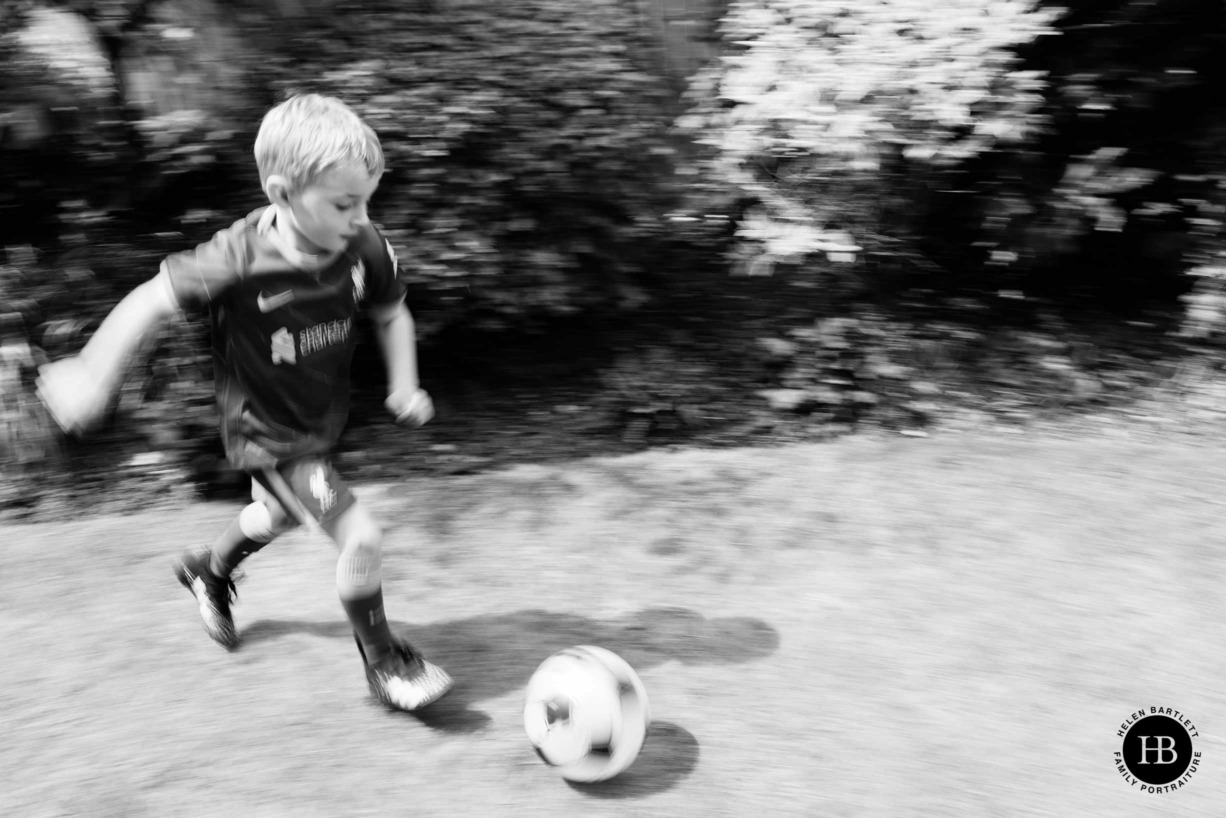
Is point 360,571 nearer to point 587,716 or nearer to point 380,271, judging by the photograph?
point 587,716

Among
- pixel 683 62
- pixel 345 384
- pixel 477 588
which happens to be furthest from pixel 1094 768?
pixel 683 62

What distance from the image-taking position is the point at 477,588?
4074 millimetres

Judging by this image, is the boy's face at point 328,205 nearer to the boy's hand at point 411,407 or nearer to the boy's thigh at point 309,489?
the boy's hand at point 411,407

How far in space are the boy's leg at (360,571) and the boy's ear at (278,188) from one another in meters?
0.75

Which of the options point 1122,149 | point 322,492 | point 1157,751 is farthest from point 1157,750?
point 1122,149

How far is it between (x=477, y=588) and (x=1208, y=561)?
283cm

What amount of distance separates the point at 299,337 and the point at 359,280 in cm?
25

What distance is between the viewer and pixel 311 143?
9.14 feet

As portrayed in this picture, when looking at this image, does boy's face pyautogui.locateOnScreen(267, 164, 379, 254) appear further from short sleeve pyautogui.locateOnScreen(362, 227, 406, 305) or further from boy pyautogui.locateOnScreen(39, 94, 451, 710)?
short sleeve pyautogui.locateOnScreen(362, 227, 406, 305)

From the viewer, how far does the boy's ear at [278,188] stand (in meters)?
2.86

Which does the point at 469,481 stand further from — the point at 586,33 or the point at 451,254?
the point at 586,33

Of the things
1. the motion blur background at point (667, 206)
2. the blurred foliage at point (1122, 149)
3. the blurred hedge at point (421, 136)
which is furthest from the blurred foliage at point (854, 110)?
the blurred hedge at point (421, 136)

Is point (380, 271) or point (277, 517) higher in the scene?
point (380, 271)

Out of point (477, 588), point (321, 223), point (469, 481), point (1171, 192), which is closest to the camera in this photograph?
point (321, 223)
